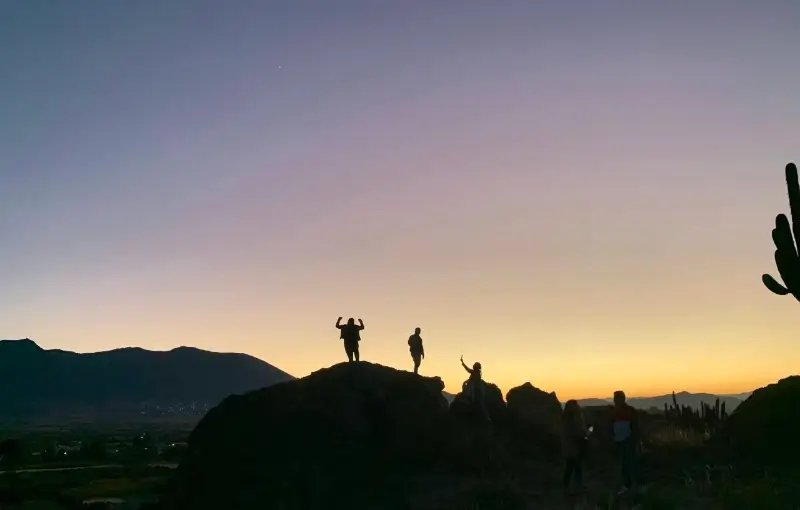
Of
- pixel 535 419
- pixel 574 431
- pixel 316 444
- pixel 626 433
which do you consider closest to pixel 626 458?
pixel 626 433

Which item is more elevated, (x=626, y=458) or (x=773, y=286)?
(x=773, y=286)

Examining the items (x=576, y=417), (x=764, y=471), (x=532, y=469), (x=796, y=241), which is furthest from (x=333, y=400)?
(x=796, y=241)

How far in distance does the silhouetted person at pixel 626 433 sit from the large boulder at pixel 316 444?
7.09 metres

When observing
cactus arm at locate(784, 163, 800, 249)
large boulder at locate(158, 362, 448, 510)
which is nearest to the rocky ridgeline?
large boulder at locate(158, 362, 448, 510)

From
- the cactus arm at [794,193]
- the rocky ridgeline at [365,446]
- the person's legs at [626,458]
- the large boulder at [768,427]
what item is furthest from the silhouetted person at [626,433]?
the cactus arm at [794,193]

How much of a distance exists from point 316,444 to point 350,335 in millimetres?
4518

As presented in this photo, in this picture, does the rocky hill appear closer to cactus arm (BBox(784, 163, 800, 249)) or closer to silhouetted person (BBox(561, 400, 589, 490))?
silhouetted person (BBox(561, 400, 589, 490))

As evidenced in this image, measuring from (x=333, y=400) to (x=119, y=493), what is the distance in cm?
2247

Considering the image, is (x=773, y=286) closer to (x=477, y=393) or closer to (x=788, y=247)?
(x=788, y=247)

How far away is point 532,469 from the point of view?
1058 inches

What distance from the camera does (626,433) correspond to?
1956 centimetres

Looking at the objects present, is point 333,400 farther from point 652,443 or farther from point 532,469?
point 652,443

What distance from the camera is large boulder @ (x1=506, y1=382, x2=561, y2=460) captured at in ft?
96.6

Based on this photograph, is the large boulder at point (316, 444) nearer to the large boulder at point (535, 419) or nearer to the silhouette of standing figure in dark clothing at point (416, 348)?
the silhouette of standing figure in dark clothing at point (416, 348)
